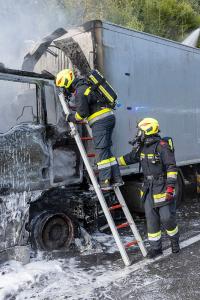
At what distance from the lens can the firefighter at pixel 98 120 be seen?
466cm

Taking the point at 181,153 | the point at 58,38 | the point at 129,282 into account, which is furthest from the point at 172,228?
the point at 58,38

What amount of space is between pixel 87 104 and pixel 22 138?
0.85m

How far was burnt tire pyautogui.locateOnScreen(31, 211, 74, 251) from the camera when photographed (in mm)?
4715

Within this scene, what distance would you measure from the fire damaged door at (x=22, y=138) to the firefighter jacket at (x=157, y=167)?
1.21 m

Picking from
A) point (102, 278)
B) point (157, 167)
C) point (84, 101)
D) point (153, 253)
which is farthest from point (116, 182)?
point (102, 278)

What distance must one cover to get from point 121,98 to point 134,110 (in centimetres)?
33

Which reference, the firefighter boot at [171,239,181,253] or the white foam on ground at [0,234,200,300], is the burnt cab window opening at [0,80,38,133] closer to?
the white foam on ground at [0,234,200,300]

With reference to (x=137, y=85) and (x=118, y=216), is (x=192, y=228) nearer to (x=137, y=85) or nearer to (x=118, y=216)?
(x=118, y=216)

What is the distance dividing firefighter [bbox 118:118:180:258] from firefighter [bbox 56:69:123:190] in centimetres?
40

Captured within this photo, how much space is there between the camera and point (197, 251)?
4812 millimetres

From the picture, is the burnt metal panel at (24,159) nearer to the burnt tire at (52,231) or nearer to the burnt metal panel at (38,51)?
the burnt tire at (52,231)

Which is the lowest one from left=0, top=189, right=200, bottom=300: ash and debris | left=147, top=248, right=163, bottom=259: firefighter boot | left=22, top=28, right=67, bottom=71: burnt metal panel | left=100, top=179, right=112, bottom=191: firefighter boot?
left=0, top=189, right=200, bottom=300: ash and debris

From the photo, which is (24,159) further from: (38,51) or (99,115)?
(38,51)

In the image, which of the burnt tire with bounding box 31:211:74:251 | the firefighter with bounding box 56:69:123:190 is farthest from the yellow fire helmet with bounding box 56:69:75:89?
the burnt tire with bounding box 31:211:74:251
